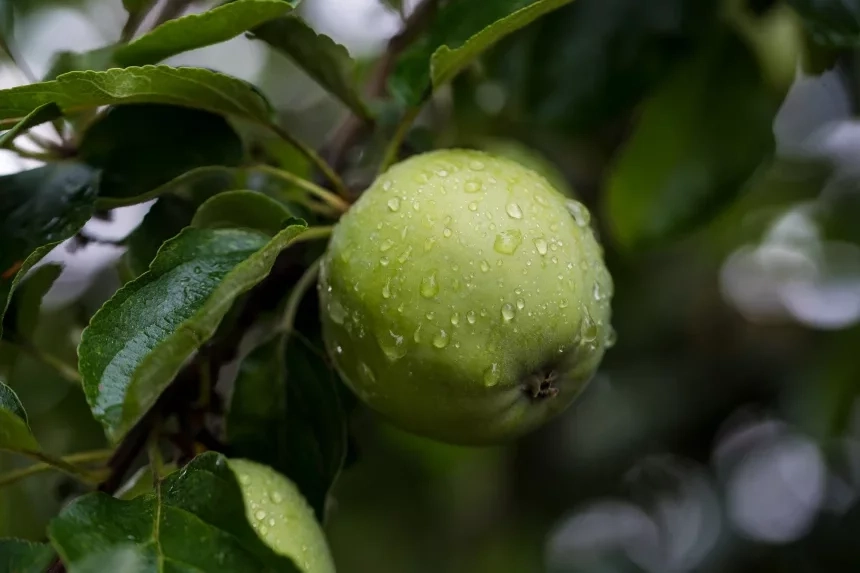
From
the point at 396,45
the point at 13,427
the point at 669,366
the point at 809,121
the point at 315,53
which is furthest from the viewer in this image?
the point at 669,366

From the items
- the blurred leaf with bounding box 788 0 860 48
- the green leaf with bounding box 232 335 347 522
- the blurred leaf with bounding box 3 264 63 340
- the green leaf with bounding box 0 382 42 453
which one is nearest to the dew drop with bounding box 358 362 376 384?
the green leaf with bounding box 232 335 347 522

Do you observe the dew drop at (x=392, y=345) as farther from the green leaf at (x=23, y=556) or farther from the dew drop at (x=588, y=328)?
the green leaf at (x=23, y=556)

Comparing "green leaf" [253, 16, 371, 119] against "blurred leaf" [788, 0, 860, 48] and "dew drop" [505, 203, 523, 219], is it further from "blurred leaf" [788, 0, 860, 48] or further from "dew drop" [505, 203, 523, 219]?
"blurred leaf" [788, 0, 860, 48]

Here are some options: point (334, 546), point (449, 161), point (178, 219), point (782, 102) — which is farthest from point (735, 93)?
point (334, 546)

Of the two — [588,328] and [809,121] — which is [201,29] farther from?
[809,121]

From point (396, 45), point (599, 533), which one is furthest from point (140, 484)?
point (599, 533)

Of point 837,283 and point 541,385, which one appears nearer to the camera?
point 541,385

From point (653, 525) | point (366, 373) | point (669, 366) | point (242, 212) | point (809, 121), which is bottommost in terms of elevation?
point (653, 525)
